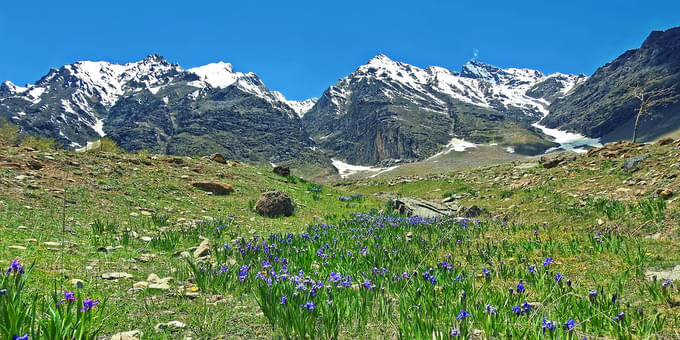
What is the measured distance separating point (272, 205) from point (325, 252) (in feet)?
22.2

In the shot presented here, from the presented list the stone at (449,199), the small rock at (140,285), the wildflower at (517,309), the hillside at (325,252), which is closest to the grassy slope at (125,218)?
the hillside at (325,252)

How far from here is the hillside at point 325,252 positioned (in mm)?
3752

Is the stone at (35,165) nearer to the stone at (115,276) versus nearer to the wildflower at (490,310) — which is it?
the stone at (115,276)

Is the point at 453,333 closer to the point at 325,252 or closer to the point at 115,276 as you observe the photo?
the point at 325,252

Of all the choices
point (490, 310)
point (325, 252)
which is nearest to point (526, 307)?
point (490, 310)

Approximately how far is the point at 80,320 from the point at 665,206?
12842mm

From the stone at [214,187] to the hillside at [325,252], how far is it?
0.46 metres

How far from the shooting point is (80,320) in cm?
267

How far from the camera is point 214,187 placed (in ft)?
51.0

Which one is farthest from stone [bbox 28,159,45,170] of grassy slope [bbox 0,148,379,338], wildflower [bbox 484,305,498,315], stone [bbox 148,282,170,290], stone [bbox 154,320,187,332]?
wildflower [bbox 484,305,498,315]

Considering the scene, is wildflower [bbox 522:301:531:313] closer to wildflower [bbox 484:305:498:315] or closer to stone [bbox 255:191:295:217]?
wildflower [bbox 484:305:498:315]

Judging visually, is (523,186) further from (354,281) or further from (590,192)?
(354,281)

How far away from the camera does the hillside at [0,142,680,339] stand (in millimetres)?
3752

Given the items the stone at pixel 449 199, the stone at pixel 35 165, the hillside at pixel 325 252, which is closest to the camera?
the hillside at pixel 325 252
